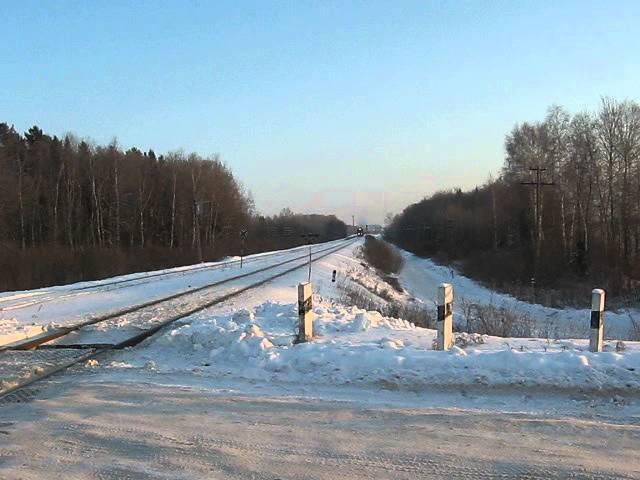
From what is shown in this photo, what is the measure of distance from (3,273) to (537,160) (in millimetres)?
45082

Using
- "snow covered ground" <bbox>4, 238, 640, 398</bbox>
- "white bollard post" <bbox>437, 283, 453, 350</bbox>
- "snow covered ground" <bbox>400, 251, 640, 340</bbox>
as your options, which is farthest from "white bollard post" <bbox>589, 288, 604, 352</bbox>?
"snow covered ground" <bbox>400, 251, 640, 340</bbox>

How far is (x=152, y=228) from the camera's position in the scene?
76938 millimetres

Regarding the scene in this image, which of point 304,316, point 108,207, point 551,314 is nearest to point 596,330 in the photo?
point 304,316

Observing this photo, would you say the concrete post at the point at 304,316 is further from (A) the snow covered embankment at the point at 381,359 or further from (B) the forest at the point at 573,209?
(B) the forest at the point at 573,209

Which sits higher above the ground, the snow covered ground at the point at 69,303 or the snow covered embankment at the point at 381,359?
the snow covered embankment at the point at 381,359

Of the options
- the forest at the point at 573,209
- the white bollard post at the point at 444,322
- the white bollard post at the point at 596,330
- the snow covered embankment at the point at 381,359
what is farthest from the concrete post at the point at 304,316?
the forest at the point at 573,209

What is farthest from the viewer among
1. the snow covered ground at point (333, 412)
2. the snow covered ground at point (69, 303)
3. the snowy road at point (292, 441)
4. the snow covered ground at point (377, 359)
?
the snow covered ground at point (69, 303)

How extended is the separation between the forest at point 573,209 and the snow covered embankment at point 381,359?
30.9 m

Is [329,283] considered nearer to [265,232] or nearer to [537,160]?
[537,160]

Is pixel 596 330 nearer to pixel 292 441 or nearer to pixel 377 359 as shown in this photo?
Answer: pixel 377 359

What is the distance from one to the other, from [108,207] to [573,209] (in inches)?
1934

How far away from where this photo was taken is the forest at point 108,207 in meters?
48.9

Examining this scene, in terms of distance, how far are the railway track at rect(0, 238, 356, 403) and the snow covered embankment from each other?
3.18ft

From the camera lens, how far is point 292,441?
5.36 meters
